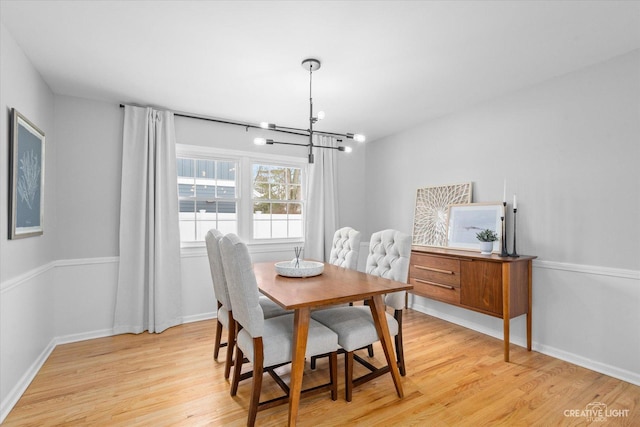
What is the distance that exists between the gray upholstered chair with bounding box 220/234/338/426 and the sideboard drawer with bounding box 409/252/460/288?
160 cm

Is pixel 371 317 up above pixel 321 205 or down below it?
below

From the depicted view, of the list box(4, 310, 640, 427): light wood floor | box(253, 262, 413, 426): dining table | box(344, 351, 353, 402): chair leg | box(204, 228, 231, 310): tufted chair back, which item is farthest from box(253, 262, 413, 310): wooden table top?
box(4, 310, 640, 427): light wood floor

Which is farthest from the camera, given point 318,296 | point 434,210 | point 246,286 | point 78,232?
point 434,210

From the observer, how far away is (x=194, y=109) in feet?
11.9

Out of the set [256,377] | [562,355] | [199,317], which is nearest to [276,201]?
[199,317]

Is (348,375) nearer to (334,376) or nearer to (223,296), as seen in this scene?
(334,376)

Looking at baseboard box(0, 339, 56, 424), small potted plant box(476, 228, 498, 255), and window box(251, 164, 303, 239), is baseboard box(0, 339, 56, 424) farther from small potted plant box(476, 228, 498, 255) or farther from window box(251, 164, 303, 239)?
small potted plant box(476, 228, 498, 255)

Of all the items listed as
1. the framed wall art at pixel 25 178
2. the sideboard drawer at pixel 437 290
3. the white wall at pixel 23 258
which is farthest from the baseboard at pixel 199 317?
the sideboard drawer at pixel 437 290

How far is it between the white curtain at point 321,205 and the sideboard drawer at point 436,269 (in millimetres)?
1368

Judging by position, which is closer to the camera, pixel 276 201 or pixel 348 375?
pixel 348 375

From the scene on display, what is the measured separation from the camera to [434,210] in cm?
390

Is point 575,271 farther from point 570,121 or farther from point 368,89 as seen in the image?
point 368,89

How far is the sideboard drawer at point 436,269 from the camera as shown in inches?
123

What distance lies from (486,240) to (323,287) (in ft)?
5.94
